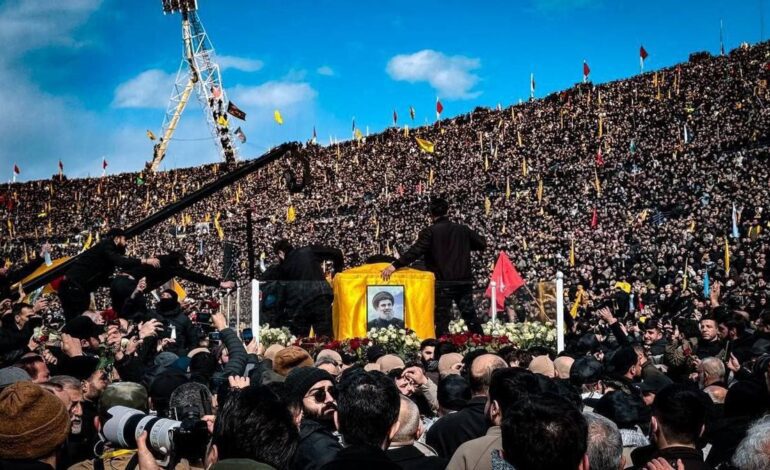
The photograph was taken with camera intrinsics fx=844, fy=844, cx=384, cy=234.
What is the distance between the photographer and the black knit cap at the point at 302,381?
471 cm

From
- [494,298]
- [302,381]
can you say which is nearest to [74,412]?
[302,381]

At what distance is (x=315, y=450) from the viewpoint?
429 centimetres

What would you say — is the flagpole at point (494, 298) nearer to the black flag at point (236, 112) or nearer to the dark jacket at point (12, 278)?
the dark jacket at point (12, 278)

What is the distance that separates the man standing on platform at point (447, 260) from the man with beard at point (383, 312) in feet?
1.02

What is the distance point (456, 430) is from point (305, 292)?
8.12m

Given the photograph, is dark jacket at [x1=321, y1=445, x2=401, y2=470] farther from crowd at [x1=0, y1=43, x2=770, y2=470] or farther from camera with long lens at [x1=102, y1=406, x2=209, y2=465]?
camera with long lens at [x1=102, y1=406, x2=209, y2=465]

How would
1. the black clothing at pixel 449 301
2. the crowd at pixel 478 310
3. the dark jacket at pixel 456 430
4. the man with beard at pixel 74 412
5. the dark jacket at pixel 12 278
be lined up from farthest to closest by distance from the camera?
the black clothing at pixel 449 301 → the dark jacket at pixel 12 278 → the dark jacket at pixel 456 430 → the man with beard at pixel 74 412 → the crowd at pixel 478 310

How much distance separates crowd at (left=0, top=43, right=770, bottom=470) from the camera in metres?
3.73

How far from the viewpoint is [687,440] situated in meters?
4.21

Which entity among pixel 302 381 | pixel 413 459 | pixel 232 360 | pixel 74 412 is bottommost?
pixel 413 459

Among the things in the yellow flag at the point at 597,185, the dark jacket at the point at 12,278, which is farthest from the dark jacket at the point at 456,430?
the yellow flag at the point at 597,185

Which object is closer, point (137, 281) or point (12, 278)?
point (12, 278)

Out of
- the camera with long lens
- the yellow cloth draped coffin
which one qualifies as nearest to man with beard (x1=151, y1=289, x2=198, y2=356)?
the yellow cloth draped coffin

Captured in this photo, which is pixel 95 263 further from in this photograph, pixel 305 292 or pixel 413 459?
pixel 413 459
